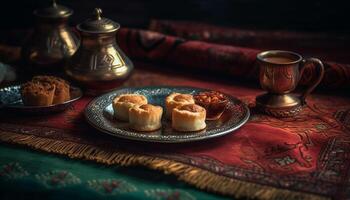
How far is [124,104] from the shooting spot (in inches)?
51.1

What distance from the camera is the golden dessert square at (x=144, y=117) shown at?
123 cm

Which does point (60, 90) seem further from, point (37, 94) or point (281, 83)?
point (281, 83)

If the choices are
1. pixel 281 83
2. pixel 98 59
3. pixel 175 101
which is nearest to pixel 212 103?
pixel 175 101

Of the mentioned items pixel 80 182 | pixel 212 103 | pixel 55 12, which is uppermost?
pixel 55 12

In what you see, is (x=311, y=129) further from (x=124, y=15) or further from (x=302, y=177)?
(x=124, y=15)

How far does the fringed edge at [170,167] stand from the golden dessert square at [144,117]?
11 cm

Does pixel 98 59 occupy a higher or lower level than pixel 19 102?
higher

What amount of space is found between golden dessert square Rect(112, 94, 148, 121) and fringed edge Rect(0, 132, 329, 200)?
147mm

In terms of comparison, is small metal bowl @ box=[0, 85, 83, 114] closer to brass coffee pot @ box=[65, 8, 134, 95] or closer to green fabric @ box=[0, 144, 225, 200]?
brass coffee pot @ box=[65, 8, 134, 95]

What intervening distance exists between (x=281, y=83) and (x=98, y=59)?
20.4 inches

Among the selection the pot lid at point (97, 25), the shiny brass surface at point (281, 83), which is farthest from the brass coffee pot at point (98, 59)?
the shiny brass surface at point (281, 83)

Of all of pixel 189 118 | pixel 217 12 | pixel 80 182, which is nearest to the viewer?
pixel 80 182

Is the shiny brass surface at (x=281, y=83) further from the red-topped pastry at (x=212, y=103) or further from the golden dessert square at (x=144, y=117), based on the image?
the golden dessert square at (x=144, y=117)

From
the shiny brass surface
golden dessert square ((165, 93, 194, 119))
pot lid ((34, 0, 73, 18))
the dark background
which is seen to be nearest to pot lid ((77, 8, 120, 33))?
pot lid ((34, 0, 73, 18))
